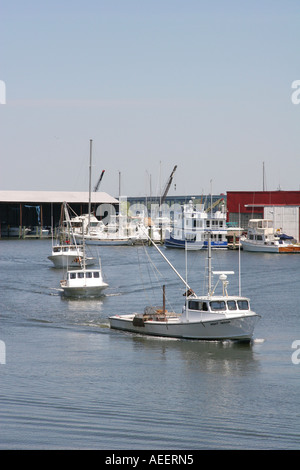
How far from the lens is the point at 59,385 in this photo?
29641mm

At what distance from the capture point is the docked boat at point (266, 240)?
111000 millimetres

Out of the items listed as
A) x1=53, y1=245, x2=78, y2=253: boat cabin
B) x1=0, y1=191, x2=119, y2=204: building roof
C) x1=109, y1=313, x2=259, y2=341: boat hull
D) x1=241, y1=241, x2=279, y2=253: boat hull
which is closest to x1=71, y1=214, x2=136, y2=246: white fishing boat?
x1=0, y1=191, x2=119, y2=204: building roof

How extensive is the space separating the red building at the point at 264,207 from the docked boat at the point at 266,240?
275 cm

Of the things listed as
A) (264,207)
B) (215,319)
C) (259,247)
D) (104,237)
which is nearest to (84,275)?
(215,319)

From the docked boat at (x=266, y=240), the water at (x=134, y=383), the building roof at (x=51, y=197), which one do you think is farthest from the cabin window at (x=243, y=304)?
the building roof at (x=51, y=197)

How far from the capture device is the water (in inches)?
909

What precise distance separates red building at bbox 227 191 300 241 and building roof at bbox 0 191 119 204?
43.3 m

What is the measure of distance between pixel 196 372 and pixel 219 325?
17.0 feet

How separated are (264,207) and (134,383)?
312ft

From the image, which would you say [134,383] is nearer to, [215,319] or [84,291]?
[215,319]

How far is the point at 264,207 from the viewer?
123m

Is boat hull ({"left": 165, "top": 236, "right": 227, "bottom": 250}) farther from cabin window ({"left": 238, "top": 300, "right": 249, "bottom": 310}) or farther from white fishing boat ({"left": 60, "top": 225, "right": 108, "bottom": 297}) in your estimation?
cabin window ({"left": 238, "top": 300, "right": 249, "bottom": 310})
